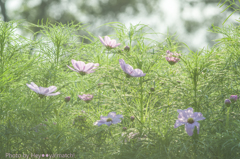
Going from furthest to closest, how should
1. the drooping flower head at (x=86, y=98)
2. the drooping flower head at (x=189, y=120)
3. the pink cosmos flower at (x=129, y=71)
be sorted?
the drooping flower head at (x=86, y=98) → the pink cosmos flower at (x=129, y=71) → the drooping flower head at (x=189, y=120)

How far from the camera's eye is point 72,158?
127 centimetres

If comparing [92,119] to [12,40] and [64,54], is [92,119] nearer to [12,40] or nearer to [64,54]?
[64,54]

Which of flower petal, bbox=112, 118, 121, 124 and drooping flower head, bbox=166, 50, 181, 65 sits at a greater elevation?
drooping flower head, bbox=166, 50, 181, 65

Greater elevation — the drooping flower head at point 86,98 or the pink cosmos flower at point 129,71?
the pink cosmos flower at point 129,71

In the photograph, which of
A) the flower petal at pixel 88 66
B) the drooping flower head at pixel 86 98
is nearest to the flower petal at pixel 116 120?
the drooping flower head at pixel 86 98

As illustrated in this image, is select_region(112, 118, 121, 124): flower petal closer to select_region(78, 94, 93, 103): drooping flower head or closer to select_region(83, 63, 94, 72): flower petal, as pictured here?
select_region(78, 94, 93, 103): drooping flower head

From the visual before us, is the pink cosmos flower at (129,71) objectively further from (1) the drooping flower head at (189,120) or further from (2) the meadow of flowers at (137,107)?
(1) the drooping flower head at (189,120)

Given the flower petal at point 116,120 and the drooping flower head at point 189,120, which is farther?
the flower petal at point 116,120

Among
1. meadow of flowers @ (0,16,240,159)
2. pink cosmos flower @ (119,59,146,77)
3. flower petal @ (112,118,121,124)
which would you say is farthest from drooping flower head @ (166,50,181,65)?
flower petal @ (112,118,121,124)

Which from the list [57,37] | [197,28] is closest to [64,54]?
[57,37]

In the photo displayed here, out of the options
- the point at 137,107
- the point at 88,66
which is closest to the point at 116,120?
the point at 137,107

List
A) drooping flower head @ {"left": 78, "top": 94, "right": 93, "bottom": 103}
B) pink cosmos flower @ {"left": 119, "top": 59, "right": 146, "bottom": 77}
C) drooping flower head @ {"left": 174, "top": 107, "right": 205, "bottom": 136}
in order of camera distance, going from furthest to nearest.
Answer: drooping flower head @ {"left": 78, "top": 94, "right": 93, "bottom": 103}, pink cosmos flower @ {"left": 119, "top": 59, "right": 146, "bottom": 77}, drooping flower head @ {"left": 174, "top": 107, "right": 205, "bottom": 136}

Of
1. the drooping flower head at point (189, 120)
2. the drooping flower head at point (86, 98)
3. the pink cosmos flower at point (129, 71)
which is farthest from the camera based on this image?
the drooping flower head at point (86, 98)

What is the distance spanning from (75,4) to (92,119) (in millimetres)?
6752
